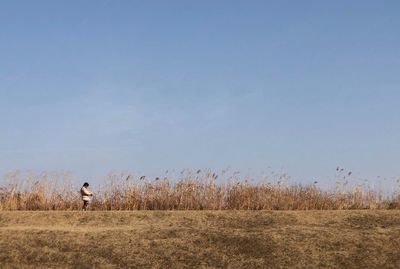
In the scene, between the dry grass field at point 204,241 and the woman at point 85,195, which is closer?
the dry grass field at point 204,241

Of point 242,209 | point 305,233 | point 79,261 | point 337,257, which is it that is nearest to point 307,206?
point 242,209

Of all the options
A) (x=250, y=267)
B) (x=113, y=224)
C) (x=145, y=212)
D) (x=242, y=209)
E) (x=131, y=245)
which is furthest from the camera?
(x=242, y=209)

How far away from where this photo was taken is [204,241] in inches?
511

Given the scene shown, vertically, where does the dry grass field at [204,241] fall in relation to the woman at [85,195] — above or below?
below

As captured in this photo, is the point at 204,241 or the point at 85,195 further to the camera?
the point at 85,195

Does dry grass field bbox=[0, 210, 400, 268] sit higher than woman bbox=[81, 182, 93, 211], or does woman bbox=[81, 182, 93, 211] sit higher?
woman bbox=[81, 182, 93, 211]

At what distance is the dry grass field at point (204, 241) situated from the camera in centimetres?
1196

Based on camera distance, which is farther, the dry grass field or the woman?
the woman

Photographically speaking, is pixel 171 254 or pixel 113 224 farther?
pixel 113 224

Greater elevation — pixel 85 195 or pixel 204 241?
pixel 85 195

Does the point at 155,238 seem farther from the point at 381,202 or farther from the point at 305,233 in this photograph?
the point at 381,202

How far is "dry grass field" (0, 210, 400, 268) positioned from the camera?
12.0 m

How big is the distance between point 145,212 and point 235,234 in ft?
12.7

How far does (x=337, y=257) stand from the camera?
12.0 meters
